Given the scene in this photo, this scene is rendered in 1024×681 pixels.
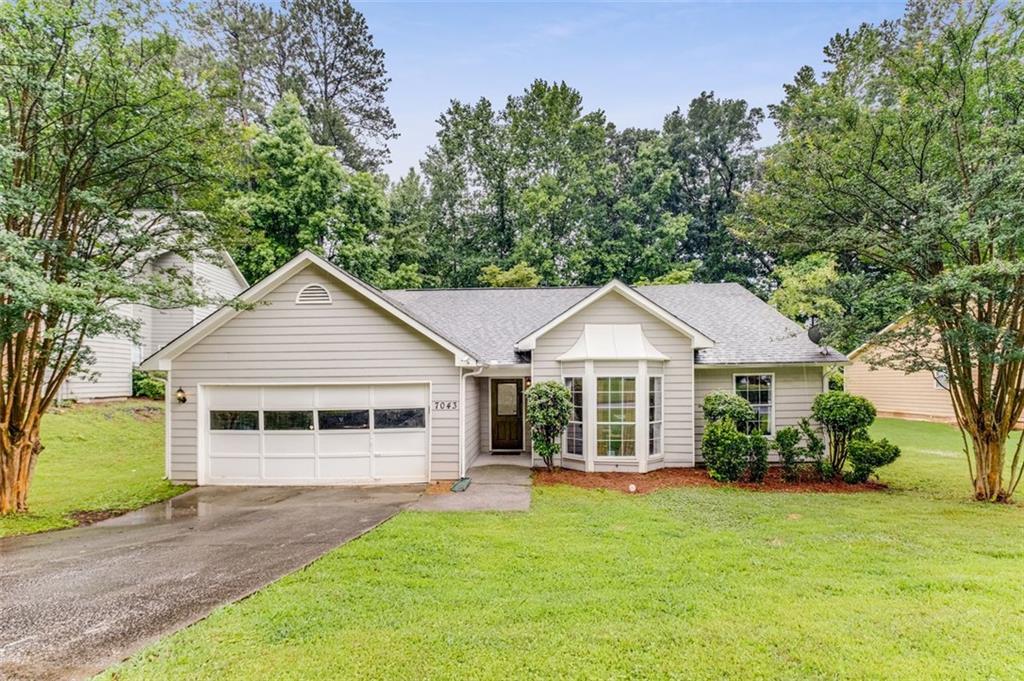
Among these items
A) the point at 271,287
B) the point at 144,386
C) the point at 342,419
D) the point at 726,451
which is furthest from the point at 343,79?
the point at 726,451

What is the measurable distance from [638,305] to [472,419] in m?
5.12

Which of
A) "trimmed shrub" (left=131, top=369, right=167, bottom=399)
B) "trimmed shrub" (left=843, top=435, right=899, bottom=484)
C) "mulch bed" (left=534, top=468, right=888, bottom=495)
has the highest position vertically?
"trimmed shrub" (left=131, top=369, right=167, bottom=399)

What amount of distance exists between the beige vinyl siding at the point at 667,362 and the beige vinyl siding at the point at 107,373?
48.6 feet

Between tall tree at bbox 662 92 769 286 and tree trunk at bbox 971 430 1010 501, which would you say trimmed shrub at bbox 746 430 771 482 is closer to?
tree trunk at bbox 971 430 1010 501

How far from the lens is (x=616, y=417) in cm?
1151

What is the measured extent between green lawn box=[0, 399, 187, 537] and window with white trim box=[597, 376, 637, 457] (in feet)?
30.6

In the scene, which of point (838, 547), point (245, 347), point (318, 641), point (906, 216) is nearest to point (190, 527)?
point (245, 347)

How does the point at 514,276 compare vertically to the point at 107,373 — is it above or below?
above

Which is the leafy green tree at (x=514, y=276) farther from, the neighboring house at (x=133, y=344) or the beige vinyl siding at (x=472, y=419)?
the beige vinyl siding at (x=472, y=419)

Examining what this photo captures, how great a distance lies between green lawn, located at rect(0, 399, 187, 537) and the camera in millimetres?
9031

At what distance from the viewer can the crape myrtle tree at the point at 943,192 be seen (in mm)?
8484

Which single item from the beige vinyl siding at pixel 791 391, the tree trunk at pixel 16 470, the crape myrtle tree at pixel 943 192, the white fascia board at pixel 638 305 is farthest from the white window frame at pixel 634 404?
the tree trunk at pixel 16 470

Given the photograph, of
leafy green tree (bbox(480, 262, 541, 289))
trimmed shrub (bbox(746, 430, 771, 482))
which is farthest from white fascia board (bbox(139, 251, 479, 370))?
leafy green tree (bbox(480, 262, 541, 289))

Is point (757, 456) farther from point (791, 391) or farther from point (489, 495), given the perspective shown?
point (489, 495)
